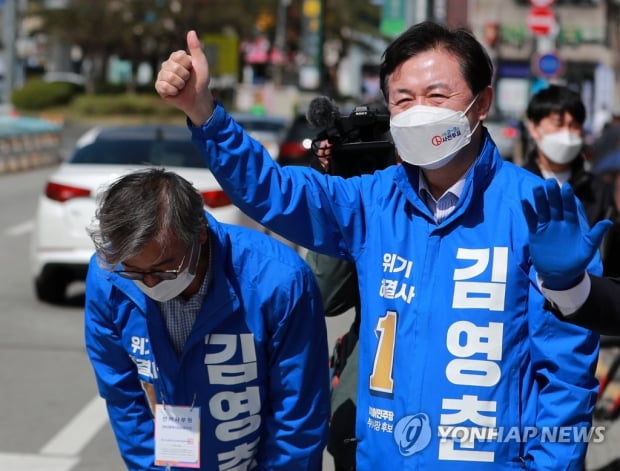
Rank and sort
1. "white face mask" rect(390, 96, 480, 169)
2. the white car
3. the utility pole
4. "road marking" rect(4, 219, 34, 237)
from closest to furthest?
"white face mask" rect(390, 96, 480, 169)
the white car
"road marking" rect(4, 219, 34, 237)
the utility pole

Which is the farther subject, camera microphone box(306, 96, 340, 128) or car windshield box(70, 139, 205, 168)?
car windshield box(70, 139, 205, 168)

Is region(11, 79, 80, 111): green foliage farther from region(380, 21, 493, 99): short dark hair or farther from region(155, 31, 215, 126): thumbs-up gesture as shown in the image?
region(155, 31, 215, 126): thumbs-up gesture

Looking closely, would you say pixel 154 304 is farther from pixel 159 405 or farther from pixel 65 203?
pixel 65 203

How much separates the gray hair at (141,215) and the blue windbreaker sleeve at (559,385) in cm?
91

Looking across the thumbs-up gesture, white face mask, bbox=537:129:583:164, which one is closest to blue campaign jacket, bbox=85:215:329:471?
the thumbs-up gesture

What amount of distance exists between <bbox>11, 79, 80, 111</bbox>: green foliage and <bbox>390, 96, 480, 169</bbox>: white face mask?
173 feet

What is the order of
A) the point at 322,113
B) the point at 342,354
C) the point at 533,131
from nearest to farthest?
the point at 322,113, the point at 342,354, the point at 533,131

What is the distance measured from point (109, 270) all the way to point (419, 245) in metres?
0.83

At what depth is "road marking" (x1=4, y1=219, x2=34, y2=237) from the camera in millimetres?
17000

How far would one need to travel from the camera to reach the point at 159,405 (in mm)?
3490

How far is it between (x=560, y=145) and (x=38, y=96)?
50948mm

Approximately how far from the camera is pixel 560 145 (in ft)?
19.5

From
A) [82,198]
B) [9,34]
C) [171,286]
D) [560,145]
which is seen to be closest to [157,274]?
[171,286]

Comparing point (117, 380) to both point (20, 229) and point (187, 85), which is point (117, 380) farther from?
point (20, 229)
